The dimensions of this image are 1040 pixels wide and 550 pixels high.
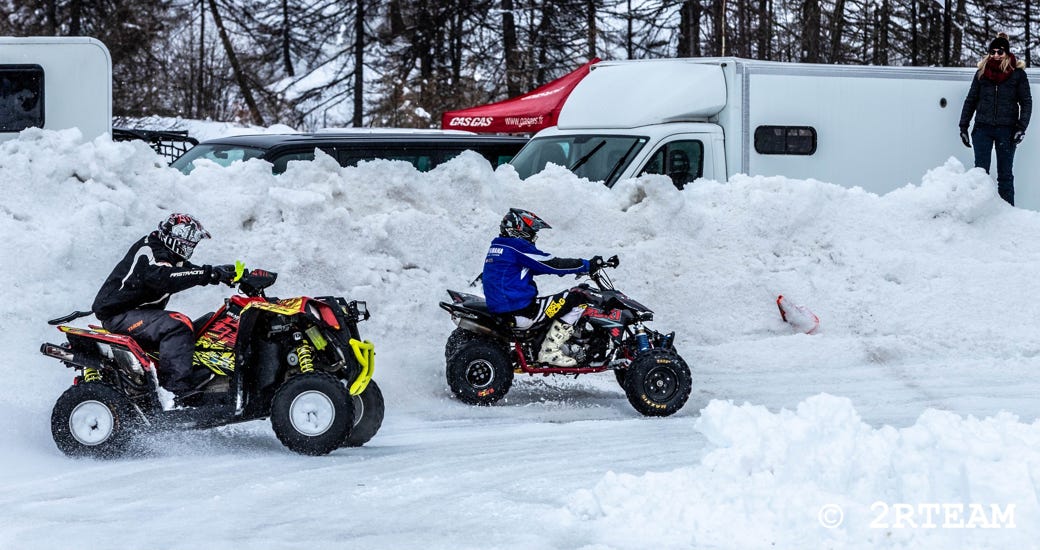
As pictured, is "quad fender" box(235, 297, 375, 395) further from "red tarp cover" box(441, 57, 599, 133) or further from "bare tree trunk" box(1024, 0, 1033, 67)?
"bare tree trunk" box(1024, 0, 1033, 67)

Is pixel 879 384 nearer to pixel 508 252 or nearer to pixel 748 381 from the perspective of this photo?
→ pixel 748 381

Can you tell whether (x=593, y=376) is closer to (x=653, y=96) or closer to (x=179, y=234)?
(x=653, y=96)

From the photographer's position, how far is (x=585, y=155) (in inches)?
555

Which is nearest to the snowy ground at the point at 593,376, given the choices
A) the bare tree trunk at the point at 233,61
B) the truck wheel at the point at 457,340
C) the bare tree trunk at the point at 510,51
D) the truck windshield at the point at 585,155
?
the truck wheel at the point at 457,340

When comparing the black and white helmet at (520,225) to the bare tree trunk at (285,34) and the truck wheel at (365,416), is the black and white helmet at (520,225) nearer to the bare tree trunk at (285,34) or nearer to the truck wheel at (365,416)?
the truck wheel at (365,416)

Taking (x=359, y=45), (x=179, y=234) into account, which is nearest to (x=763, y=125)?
(x=179, y=234)

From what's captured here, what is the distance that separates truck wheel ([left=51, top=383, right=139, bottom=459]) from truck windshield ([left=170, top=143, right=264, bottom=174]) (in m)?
6.14

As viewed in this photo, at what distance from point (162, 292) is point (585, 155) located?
6.71 m

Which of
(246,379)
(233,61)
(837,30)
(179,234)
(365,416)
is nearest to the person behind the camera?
(246,379)

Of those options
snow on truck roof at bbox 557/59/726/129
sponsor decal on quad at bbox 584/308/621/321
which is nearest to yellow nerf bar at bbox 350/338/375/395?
sponsor decal on quad at bbox 584/308/621/321

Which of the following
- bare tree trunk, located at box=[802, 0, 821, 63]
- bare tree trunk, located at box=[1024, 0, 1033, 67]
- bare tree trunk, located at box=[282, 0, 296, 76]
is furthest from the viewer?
bare tree trunk, located at box=[282, 0, 296, 76]

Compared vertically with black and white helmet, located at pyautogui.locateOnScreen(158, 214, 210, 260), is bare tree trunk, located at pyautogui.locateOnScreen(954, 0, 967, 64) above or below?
above

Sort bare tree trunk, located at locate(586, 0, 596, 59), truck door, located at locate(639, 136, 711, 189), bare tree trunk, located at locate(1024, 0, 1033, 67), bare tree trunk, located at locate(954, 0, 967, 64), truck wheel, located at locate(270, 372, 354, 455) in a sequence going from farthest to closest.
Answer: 1. bare tree trunk, located at locate(586, 0, 596, 59)
2. bare tree trunk, located at locate(1024, 0, 1033, 67)
3. bare tree trunk, located at locate(954, 0, 967, 64)
4. truck door, located at locate(639, 136, 711, 189)
5. truck wheel, located at locate(270, 372, 354, 455)

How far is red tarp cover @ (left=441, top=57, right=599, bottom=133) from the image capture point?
751 inches
